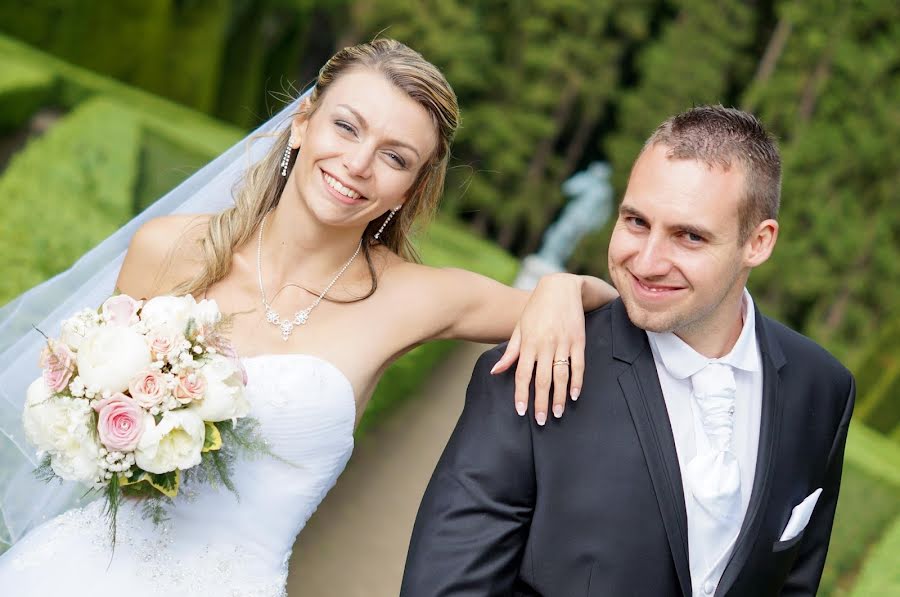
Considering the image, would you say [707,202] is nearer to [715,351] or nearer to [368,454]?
[715,351]

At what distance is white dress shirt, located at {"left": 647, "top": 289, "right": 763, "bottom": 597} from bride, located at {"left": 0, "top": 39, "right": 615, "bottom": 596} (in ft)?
0.87

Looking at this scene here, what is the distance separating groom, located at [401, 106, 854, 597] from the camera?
2.64 metres

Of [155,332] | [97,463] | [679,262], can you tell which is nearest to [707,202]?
[679,262]

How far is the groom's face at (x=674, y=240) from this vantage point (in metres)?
2.65

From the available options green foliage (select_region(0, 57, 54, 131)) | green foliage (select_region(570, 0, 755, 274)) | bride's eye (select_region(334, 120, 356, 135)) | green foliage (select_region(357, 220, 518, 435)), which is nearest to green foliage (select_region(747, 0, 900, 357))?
green foliage (select_region(570, 0, 755, 274))

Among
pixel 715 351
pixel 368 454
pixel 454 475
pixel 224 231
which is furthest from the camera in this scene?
pixel 368 454

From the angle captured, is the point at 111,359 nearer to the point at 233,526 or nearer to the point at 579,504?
the point at 233,526

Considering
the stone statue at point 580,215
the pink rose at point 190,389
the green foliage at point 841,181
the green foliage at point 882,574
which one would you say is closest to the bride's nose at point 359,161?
the pink rose at point 190,389

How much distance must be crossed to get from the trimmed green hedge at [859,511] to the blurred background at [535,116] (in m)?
0.01

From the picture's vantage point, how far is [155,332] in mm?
2740

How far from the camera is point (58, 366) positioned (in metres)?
2.72

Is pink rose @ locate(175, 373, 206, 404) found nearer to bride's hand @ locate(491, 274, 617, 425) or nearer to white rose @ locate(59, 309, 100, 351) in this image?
white rose @ locate(59, 309, 100, 351)

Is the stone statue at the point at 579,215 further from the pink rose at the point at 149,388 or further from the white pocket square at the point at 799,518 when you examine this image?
the pink rose at the point at 149,388

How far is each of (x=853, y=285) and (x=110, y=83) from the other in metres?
9.89
